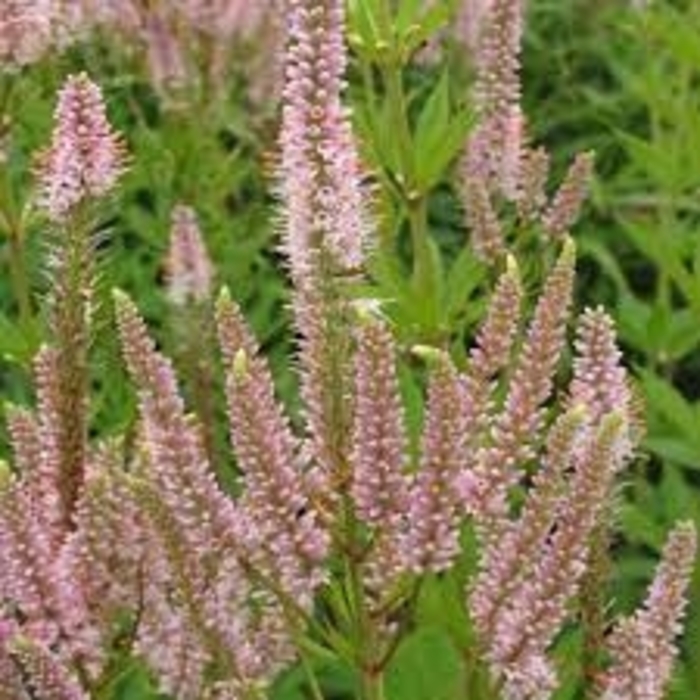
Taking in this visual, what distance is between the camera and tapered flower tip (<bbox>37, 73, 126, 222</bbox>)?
280 cm

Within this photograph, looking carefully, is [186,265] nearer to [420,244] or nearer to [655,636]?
[420,244]

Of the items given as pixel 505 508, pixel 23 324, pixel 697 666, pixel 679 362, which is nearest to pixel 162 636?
pixel 505 508

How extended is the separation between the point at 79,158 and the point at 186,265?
1330mm

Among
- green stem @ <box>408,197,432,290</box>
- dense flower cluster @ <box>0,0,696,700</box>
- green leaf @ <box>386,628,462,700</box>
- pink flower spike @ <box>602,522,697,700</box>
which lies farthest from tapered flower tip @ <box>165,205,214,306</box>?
pink flower spike @ <box>602,522,697,700</box>

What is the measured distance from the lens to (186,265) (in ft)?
13.6

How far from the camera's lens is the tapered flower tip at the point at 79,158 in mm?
2799

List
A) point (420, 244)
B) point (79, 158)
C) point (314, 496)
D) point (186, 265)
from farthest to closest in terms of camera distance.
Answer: point (186, 265) → point (420, 244) → point (79, 158) → point (314, 496)

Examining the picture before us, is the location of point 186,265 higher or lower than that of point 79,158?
lower

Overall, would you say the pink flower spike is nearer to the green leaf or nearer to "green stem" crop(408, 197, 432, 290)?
the green leaf

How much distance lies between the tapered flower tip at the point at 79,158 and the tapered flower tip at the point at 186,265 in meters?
1.24

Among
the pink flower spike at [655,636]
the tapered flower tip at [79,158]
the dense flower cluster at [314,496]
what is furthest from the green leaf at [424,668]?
the tapered flower tip at [79,158]

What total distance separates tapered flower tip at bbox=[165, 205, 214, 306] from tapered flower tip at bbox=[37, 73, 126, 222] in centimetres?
124

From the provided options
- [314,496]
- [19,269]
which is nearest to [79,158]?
[314,496]

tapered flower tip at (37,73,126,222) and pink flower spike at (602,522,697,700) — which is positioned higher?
tapered flower tip at (37,73,126,222)
